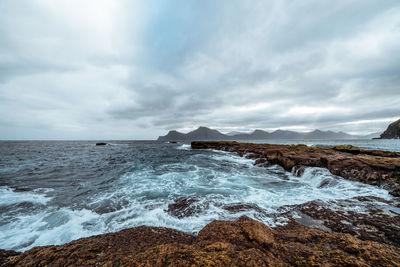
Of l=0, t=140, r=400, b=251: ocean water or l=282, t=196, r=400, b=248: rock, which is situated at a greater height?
l=282, t=196, r=400, b=248: rock

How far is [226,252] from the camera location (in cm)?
250

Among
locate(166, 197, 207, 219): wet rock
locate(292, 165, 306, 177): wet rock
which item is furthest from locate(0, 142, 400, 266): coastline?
locate(292, 165, 306, 177): wet rock

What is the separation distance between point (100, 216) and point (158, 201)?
2.38m

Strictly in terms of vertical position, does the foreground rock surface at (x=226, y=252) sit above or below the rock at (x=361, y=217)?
above

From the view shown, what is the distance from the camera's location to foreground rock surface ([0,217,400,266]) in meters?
2.30

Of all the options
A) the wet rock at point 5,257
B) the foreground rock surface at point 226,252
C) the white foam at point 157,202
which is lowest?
the white foam at point 157,202

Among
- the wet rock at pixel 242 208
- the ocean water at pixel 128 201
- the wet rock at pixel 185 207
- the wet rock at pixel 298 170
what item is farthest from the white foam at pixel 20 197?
the wet rock at pixel 298 170

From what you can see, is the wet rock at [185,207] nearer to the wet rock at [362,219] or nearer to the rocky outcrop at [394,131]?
the wet rock at [362,219]

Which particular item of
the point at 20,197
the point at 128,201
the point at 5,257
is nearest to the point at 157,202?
the point at 128,201

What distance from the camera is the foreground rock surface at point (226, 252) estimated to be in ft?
7.55

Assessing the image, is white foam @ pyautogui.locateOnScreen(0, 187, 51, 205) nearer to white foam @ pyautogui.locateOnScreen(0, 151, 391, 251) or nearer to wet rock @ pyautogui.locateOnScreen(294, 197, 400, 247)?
white foam @ pyautogui.locateOnScreen(0, 151, 391, 251)

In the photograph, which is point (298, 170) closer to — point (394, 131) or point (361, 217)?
point (361, 217)

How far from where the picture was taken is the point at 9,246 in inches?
166

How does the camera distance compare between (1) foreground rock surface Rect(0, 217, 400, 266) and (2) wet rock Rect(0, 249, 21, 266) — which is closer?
(1) foreground rock surface Rect(0, 217, 400, 266)
